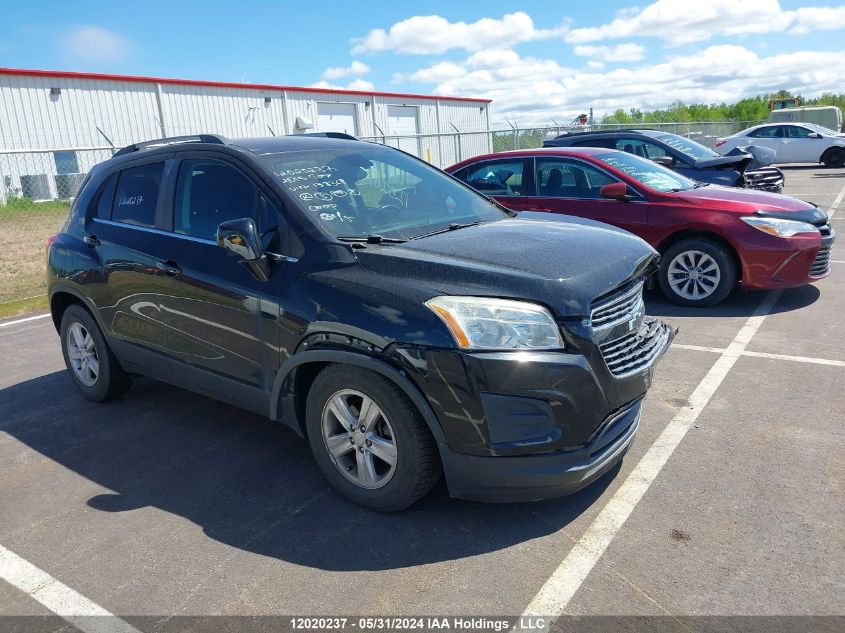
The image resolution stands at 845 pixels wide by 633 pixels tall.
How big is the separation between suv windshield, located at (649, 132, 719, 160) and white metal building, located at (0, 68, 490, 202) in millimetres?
7593

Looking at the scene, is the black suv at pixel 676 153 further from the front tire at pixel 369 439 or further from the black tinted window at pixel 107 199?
the front tire at pixel 369 439

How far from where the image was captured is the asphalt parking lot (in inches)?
108

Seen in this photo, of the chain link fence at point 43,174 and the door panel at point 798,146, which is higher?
the chain link fence at point 43,174

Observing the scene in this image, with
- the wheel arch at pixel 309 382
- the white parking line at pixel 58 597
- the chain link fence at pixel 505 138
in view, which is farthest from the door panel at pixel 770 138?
the white parking line at pixel 58 597

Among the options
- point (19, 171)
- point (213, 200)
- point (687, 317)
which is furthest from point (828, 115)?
point (213, 200)

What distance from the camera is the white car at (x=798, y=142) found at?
78.4 feet

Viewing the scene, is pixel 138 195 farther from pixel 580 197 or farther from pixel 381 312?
pixel 580 197

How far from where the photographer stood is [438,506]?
11.3ft

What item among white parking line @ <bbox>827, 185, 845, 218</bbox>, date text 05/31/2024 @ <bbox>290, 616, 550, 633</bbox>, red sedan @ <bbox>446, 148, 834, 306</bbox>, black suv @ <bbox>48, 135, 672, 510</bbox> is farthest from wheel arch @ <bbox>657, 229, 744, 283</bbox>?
white parking line @ <bbox>827, 185, 845, 218</bbox>

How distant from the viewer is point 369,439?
3.29m

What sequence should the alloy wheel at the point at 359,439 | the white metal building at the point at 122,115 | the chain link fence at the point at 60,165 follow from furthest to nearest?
the white metal building at the point at 122,115 < the chain link fence at the point at 60,165 < the alloy wheel at the point at 359,439

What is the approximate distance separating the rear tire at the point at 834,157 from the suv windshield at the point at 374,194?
24230mm

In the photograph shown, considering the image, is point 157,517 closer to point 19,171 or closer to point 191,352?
point 191,352

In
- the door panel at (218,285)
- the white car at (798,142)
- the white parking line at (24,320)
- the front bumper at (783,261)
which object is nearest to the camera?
the door panel at (218,285)
